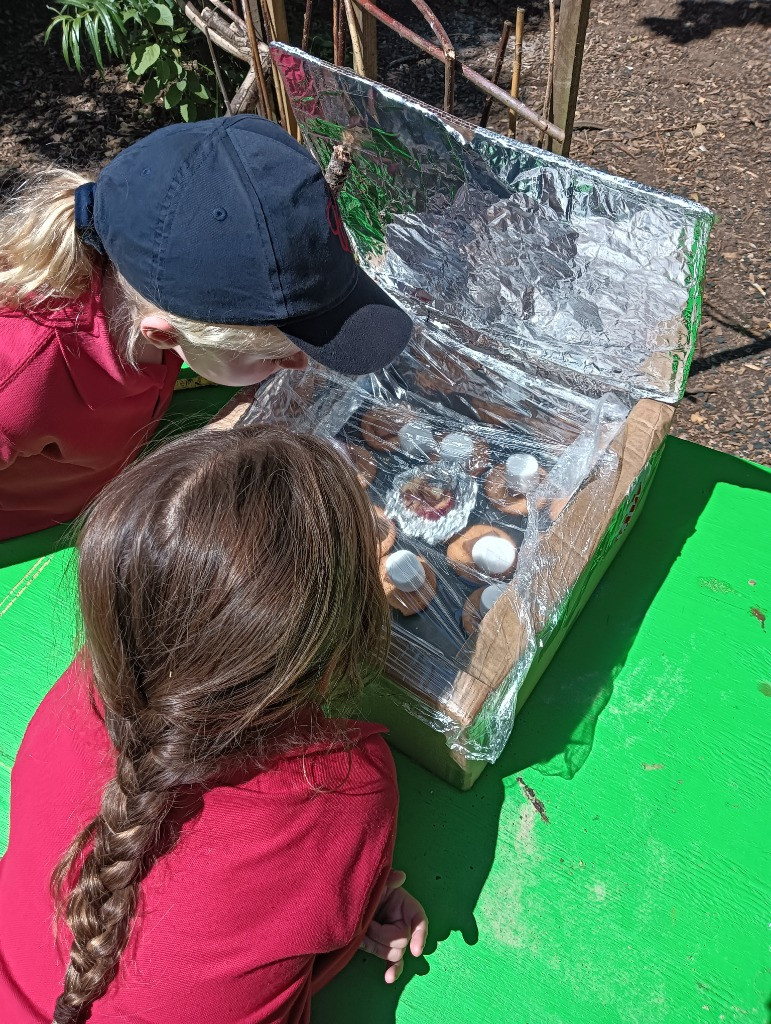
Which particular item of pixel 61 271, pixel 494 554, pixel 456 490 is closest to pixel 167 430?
pixel 61 271

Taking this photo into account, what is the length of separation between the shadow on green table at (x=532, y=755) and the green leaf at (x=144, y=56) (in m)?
2.20

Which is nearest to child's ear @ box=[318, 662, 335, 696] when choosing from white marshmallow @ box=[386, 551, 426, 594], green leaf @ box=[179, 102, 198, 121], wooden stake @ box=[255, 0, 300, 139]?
white marshmallow @ box=[386, 551, 426, 594]

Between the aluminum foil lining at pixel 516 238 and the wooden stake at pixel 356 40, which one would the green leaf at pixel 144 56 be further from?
the aluminum foil lining at pixel 516 238

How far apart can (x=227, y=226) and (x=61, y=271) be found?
1.17 ft

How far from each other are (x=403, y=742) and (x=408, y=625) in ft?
0.63

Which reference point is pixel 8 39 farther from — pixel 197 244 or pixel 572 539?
pixel 572 539

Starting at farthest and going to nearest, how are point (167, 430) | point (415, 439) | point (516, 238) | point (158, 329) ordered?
point (167, 430)
point (415, 439)
point (516, 238)
point (158, 329)

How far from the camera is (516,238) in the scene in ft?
4.27

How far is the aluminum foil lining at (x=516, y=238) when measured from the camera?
117 centimetres

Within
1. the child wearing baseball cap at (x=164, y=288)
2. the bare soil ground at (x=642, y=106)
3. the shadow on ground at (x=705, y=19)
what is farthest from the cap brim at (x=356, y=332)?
the shadow on ground at (x=705, y=19)

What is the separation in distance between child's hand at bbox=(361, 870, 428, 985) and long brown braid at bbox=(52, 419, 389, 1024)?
0.39 m

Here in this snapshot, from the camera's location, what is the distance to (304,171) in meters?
0.93

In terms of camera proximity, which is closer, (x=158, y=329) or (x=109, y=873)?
(x=109, y=873)

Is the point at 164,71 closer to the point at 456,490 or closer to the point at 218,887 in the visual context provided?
the point at 456,490
